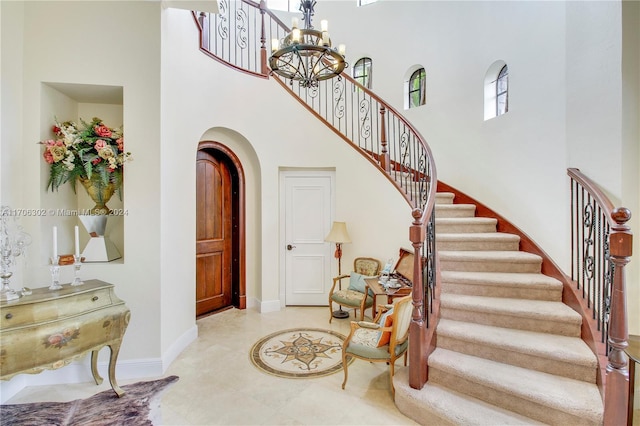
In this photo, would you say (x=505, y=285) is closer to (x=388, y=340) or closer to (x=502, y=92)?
(x=388, y=340)

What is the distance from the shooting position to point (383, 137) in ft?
15.3

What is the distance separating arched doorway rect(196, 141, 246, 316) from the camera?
4.55 meters

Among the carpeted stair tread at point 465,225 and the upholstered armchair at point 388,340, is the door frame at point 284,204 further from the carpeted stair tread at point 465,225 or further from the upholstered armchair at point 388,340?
the upholstered armchair at point 388,340

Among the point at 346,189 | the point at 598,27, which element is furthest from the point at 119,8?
the point at 598,27

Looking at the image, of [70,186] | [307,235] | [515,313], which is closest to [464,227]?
[515,313]

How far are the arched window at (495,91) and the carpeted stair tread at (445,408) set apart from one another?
3.77 m

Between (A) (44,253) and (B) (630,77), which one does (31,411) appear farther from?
(B) (630,77)

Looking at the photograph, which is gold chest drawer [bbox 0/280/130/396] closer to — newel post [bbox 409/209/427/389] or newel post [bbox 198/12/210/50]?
newel post [bbox 409/209/427/389]

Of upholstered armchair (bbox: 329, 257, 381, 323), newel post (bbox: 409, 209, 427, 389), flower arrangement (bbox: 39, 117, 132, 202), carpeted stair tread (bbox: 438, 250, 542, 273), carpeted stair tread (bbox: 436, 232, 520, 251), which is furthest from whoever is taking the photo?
upholstered armchair (bbox: 329, 257, 381, 323)

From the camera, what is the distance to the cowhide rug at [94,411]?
235 centimetres

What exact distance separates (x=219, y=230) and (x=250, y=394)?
2722 millimetres

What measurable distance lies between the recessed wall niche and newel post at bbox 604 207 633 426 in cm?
393

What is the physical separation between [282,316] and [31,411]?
2772 mm

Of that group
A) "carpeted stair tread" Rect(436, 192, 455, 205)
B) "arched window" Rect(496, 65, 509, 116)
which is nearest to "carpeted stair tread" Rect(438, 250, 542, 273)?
"carpeted stair tread" Rect(436, 192, 455, 205)
